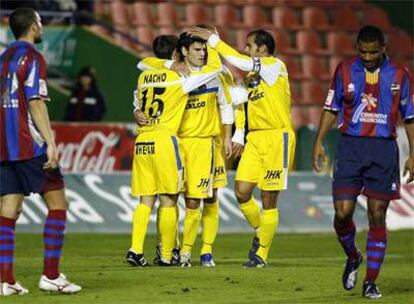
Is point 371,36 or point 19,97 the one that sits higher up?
point 371,36

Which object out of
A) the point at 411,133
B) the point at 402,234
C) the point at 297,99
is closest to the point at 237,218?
the point at 402,234

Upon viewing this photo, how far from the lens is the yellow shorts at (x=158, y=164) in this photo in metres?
13.4

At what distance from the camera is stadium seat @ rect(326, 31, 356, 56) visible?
29.2 metres

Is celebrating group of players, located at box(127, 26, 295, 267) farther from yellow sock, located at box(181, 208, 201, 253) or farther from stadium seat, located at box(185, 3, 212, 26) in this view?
stadium seat, located at box(185, 3, 212, 26)

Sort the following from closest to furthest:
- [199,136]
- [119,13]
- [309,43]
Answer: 1. [199,136]
2. [119,13]
3. [309,43]

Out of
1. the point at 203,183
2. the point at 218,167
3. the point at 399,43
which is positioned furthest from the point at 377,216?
the point at 399,43

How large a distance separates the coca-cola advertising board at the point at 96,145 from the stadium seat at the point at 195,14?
18.2ft

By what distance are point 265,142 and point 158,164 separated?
140cm

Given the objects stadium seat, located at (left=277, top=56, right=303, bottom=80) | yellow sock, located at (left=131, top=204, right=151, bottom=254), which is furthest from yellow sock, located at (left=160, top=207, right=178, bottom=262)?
stadium seat, located at (left=277, top=56, right=303, bottom=80)

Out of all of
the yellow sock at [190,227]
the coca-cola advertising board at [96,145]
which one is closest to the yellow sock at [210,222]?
the yellow sock at [190,227]

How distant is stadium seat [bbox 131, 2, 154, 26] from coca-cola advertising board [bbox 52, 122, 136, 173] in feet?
16.9

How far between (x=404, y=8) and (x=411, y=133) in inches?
767

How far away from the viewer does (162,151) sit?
43.9ft

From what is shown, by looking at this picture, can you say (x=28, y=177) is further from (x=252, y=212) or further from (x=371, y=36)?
(x=252, y=212)
